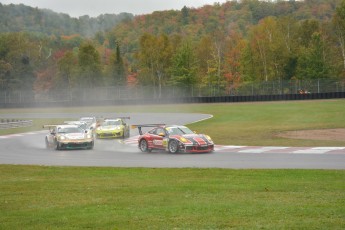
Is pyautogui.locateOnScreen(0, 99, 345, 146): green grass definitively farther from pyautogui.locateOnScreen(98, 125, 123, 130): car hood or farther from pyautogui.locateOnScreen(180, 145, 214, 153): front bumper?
pyautogui.locateOnScreen(98, 125, 123, 130): car hood

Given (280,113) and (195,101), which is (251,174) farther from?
(195,101)

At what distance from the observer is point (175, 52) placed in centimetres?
11375

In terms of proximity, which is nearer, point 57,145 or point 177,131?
point 177,131

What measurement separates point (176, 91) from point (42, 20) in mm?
26018

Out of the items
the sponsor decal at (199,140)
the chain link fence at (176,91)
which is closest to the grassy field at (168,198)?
the sponsor decal at (199,140)

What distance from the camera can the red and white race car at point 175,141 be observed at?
2545 cm

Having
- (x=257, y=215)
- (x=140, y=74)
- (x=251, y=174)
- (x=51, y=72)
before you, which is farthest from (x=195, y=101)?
(x=257, y=215)

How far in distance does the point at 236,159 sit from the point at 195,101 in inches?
2400

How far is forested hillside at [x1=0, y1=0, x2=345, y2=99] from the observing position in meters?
98.4

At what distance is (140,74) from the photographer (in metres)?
114

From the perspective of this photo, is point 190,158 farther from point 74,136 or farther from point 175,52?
point 175,52

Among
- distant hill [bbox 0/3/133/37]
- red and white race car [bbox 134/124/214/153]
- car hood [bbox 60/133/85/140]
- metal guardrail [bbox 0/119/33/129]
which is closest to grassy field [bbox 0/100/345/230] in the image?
red and white race car [bbox 134/124/214/153]

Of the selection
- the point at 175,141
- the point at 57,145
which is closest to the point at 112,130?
the point at 57,145

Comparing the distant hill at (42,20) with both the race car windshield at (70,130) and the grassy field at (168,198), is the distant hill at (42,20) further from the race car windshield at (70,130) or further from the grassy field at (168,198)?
the grassy field at (168,198)
